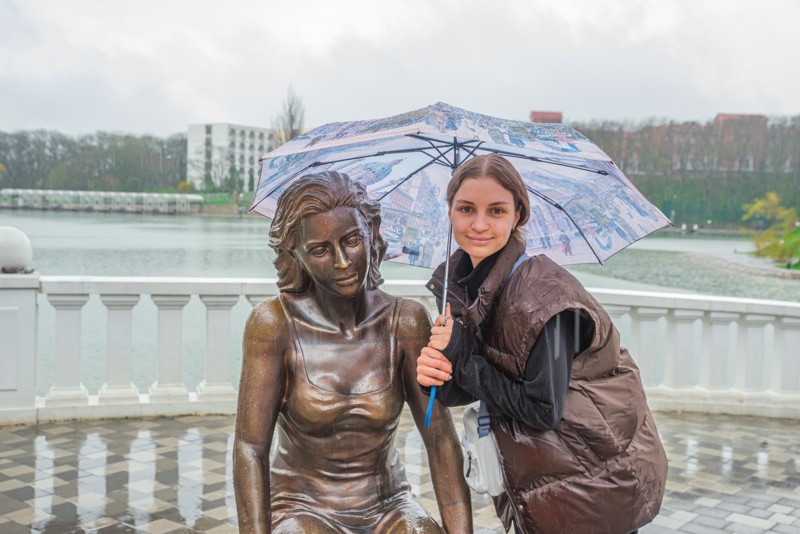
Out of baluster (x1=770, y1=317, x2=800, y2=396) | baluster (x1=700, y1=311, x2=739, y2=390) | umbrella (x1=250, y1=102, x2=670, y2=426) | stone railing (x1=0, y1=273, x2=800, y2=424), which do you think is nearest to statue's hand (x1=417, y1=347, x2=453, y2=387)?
umbrella (x1=250, y1=102, x2=670, y2=426)

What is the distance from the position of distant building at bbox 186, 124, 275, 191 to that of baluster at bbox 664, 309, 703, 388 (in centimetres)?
547

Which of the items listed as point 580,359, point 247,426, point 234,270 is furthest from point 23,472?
point 234,270

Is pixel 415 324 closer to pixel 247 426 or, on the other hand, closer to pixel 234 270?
pixel 247 426

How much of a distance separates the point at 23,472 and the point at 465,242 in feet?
12.1

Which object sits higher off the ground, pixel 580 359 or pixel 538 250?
pixel 538 250

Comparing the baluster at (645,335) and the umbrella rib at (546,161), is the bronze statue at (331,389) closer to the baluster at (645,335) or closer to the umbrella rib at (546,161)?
the umbrella rib at (546,161)

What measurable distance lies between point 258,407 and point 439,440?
0.51 metres

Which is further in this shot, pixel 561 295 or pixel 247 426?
pixel 247 426

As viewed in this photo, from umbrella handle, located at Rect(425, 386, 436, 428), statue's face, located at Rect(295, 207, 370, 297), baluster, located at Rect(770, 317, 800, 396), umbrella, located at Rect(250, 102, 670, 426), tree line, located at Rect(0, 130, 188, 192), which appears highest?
tree line, located at Rect(0, 130, 188, 192)

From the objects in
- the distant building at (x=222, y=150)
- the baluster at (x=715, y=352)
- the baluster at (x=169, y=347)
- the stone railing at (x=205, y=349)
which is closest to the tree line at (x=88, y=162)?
the distant building at (x=222, y=150)

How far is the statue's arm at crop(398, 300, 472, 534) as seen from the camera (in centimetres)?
213

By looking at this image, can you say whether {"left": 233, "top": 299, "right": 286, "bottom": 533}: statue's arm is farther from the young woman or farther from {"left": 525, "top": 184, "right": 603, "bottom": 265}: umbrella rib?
{"left": 525, "top": 184, "right": 603, "bottom": 265}: umbrella rib

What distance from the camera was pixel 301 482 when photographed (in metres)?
2.11

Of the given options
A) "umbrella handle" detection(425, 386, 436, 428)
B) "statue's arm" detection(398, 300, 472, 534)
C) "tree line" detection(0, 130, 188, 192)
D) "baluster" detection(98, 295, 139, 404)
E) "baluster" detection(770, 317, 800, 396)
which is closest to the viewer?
"umbrella handle" detection(425, 386, 436, 428)
